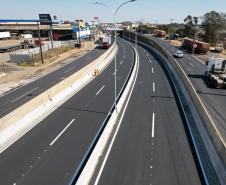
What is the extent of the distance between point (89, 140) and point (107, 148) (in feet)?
6.99

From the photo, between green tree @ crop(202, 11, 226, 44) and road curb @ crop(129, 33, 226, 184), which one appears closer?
road curb @ crop(129, 33, 226, 184)

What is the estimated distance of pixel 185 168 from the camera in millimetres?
17312

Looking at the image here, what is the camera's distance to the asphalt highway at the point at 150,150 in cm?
1622

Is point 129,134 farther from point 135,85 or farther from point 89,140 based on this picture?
point 135,85

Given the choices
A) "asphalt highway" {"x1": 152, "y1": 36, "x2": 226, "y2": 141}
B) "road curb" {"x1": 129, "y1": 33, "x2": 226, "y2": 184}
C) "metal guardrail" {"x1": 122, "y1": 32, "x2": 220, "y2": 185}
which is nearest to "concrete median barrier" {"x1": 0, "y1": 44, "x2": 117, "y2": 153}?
"metal guardrail" {"x1": 122, "y1": 32, "x2": 220, "y2": 185}

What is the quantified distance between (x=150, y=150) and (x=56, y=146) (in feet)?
23.4

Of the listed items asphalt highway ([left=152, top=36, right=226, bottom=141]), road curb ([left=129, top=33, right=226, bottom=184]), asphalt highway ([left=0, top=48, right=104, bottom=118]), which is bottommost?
asphalt highway ([left=0, top=48, right=104, bottom=118])

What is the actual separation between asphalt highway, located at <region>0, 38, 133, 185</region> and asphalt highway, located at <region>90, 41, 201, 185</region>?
2380 mm

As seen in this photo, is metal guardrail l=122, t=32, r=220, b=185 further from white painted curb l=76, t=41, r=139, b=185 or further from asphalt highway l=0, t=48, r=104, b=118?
asphalt highway l=0, t=48, r=104, b=118

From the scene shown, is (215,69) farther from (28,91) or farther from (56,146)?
(56,146)

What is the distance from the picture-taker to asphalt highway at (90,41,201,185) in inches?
639

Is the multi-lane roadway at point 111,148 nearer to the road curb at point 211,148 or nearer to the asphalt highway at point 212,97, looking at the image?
the road curb at point 211,148

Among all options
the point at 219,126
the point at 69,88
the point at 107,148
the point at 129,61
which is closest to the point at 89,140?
the point at 107,148

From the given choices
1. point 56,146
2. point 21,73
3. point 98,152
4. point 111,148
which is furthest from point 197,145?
point 21,73
